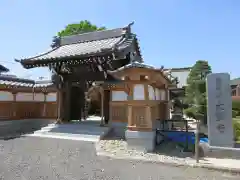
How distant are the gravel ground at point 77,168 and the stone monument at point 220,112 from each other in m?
1.89

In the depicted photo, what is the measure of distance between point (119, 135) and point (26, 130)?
654 cm

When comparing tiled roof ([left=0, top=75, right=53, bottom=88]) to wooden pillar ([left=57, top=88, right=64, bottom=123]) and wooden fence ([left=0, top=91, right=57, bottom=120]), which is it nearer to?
wooden fence ([left=0, top=91, right=57, bottom=120])

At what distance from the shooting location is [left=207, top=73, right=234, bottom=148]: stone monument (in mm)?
7407

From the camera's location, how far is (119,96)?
11141mm

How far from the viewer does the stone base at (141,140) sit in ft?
26.4

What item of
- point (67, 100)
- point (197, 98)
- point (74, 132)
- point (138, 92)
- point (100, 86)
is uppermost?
point (100, 86)

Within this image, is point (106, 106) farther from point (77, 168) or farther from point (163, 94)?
point (77, 168)

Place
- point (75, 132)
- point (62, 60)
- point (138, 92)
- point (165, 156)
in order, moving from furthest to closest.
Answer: point (62, 60) < point (75, 132) < point (138, 92) < point (165, 156)

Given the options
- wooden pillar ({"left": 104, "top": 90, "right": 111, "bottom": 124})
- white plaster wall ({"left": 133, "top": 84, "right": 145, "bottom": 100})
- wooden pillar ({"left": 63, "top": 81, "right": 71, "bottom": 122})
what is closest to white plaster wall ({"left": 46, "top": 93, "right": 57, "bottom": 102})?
wooden pillar ({"left": 63, "top": 81, "right": 71, "bottom": 122})

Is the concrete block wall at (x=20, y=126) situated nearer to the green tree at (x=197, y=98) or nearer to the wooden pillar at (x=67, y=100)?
the wooden pillar at (x=67, y=100)

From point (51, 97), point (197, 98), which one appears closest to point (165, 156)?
point (51, 97)

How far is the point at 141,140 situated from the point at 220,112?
3069 mm

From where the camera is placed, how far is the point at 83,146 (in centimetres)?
860

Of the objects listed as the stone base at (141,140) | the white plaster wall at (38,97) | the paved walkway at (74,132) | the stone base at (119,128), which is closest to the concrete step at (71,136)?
the paved walkway at (74,132)
